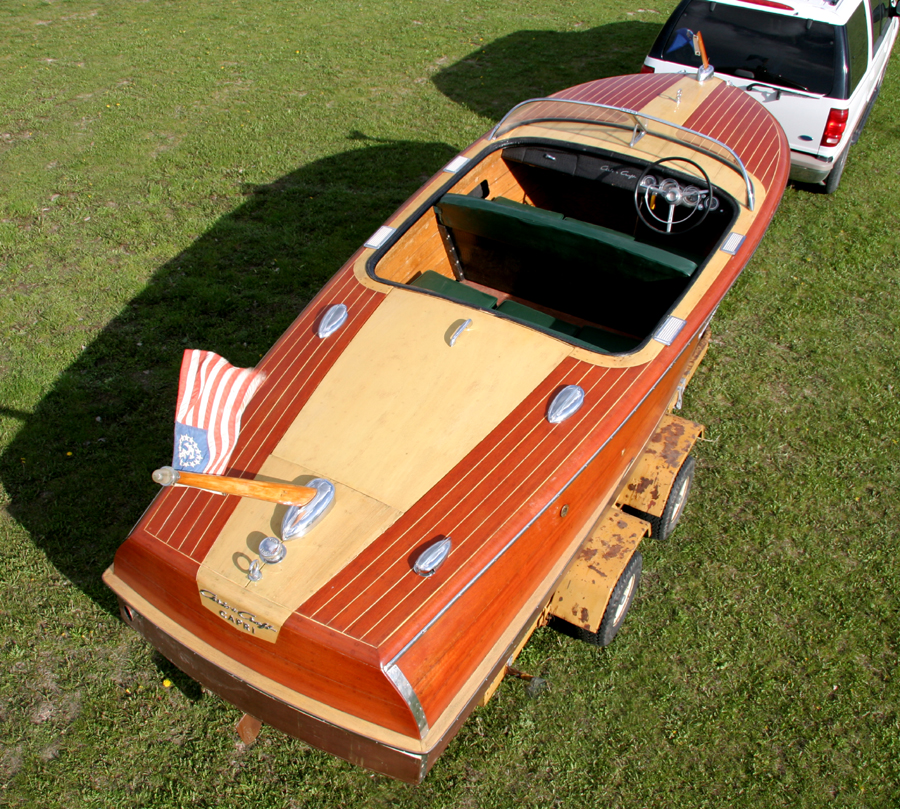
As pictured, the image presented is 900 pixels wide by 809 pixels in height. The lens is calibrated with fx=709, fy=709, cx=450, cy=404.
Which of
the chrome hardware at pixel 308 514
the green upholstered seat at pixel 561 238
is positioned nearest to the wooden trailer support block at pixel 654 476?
the green upholstered seat at pixel 561 238

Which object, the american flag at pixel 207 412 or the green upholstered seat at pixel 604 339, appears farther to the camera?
the green upholstered seat at pixel 604 339

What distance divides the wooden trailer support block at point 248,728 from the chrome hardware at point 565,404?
2.05 m

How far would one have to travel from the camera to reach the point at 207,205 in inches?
289

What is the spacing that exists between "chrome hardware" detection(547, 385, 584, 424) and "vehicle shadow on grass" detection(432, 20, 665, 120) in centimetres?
634

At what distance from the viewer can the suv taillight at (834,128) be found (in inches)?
253

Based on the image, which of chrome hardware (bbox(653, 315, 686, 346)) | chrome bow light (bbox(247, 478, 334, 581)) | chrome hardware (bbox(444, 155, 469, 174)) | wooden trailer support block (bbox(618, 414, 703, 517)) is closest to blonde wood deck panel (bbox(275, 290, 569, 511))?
→ chrome bow light (bbox(247, 478, 334, 581))

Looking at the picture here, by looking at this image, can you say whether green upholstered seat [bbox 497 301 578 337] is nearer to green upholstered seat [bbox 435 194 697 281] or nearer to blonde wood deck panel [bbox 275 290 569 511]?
green upholstered seat [bbox 435 194 697 281]

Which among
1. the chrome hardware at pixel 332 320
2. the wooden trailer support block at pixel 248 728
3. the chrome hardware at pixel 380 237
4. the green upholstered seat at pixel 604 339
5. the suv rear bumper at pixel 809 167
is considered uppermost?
the chrome hardware at pixel 380 237

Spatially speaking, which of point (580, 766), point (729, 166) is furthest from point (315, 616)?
point (729, 166)

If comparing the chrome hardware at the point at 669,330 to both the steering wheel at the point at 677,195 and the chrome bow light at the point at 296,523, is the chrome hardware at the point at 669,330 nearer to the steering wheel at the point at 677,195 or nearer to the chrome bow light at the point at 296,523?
the steering wheel at the point at 677,195

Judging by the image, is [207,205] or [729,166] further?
[207,205]

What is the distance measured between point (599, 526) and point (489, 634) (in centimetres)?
117

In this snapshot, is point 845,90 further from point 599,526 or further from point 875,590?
point 599,526

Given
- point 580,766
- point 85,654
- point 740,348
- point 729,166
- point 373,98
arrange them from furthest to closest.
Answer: point 373,98
point 740,348
point 729,166
point 85,654
point 580,766
